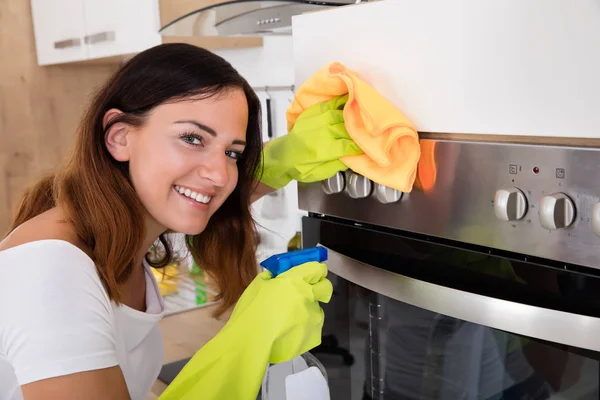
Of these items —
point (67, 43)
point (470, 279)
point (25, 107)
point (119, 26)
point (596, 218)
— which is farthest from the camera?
point (25, 107)

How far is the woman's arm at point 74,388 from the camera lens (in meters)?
0.70

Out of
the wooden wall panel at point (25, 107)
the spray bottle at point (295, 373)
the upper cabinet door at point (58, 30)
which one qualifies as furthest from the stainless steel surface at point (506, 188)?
the wooden wall panel at point (25, 107)

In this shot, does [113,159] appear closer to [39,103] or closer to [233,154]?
[233,154]

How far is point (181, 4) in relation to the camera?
1521mm

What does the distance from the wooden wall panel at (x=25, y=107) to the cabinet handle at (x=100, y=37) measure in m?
0.38

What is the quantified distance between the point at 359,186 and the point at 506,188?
21cm

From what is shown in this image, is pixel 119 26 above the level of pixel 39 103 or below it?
above

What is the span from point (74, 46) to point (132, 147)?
1.31m

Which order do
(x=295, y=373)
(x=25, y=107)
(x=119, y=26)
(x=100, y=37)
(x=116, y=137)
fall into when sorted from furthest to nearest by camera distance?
1. (x=25, y=107)
2. (x=100, y=37)
3. (x=119, y=26)
4. (x=116, y=137)
5. (x=295, y=373)

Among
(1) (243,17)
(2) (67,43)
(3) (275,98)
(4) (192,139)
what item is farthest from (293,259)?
(2) (67,43)

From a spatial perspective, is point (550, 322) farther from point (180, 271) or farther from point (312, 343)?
point (180, 271)

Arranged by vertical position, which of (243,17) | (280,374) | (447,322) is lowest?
(280,374)

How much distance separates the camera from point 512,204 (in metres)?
0.62

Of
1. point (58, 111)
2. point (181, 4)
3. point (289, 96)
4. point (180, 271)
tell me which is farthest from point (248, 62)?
point (58, 111)
